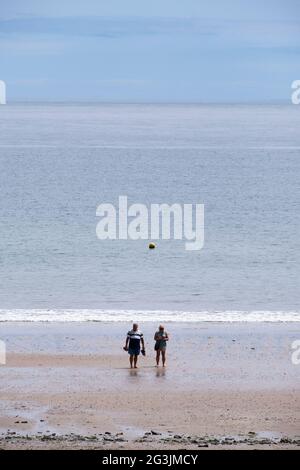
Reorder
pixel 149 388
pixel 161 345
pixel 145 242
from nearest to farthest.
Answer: pixel 149 388, pixel 161 345, pixel 145 242

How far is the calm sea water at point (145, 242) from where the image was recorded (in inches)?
1379

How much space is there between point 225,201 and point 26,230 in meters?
19.2

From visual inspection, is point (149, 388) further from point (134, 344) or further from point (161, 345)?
point (161, 345)

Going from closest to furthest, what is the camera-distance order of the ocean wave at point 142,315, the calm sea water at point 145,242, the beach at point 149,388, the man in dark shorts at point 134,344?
1. the beach at point 149,388
2. the man in dark shorts at point 134,344
3. the ocean wave at point 142,315
4. the calm sea water at point 145,242

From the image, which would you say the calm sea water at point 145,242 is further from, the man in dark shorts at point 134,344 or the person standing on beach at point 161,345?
the man in dark shorts at point 134,344

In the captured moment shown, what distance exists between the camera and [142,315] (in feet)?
104

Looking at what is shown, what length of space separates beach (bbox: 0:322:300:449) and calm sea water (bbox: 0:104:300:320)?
3.53m

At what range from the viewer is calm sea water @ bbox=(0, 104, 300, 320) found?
35031mm

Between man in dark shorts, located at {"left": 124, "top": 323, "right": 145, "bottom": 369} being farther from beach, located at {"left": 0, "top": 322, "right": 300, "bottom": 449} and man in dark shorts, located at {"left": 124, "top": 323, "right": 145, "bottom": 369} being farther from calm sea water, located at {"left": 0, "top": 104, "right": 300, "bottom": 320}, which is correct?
calm sea water, located at {"left": 0, "top": 104, "right": 300, "bottom": 320}

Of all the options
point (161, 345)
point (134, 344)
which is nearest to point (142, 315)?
point (161, 345)

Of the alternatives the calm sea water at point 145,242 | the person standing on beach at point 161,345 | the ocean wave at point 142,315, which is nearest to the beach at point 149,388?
the person standing on beach at point 161,345

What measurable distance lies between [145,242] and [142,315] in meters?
17.2

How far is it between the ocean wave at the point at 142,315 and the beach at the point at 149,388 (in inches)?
30.8
